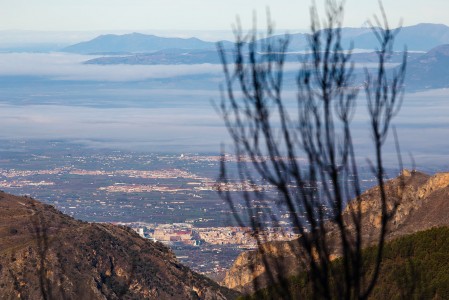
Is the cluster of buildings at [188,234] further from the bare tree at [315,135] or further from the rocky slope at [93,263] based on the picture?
the bare tree at [315,135]

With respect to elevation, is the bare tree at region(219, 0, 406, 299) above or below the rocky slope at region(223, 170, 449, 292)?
above

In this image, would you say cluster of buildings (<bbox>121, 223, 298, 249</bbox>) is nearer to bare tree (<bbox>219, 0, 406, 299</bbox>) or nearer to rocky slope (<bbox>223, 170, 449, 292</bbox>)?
rocky slope (<bbox>223, 170, 449, 292</bbox>)

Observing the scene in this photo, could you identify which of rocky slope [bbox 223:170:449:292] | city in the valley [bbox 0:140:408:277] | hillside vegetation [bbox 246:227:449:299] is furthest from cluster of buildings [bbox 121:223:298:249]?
hillside vegetation [bbox 246:227:449:299]

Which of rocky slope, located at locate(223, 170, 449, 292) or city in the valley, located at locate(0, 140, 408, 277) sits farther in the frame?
city in the valley, located at locate(0, 140, 408, 277)

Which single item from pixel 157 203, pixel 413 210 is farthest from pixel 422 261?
pixel 157 203

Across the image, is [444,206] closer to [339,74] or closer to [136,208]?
[339,74]

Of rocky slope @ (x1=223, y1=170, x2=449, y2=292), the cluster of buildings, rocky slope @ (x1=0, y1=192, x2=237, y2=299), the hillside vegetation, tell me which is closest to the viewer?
the hillside vegetation

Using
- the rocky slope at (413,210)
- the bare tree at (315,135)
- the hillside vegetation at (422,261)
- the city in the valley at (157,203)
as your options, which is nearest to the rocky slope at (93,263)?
the rocky slope at (413,210)

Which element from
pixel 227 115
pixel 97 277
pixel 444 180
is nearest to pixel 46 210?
pixel 97 277
